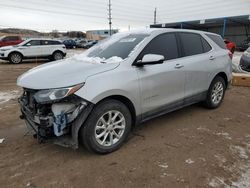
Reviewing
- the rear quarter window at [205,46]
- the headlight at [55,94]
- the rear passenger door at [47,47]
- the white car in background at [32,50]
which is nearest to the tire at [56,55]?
the white car in background at [32,50]

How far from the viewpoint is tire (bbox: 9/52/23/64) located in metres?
16.2

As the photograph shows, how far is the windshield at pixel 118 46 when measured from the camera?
3.85 meters

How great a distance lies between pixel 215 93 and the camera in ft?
17.5

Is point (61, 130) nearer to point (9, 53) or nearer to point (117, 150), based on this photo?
point (117, 150)

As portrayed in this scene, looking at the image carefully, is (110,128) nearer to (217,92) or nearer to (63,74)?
(63,74)

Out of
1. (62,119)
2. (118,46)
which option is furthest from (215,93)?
(62,119)

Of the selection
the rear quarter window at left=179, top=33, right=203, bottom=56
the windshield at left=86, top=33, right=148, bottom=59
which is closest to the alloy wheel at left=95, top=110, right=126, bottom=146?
the windshield at left=86, top=33, right=148, bottom=59

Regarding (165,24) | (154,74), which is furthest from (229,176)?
(165,24)

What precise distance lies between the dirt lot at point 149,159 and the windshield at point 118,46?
140cm

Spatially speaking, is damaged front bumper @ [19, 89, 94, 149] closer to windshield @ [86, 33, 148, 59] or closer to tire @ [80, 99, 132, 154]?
tire @ [80, 99, 132, 154]

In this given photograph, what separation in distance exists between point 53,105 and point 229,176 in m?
2.30

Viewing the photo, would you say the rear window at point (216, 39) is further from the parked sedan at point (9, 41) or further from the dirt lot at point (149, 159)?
the parked sedan at point (9, 41)

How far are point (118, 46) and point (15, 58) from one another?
1432 cm

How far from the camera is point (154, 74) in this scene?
12.5ft
